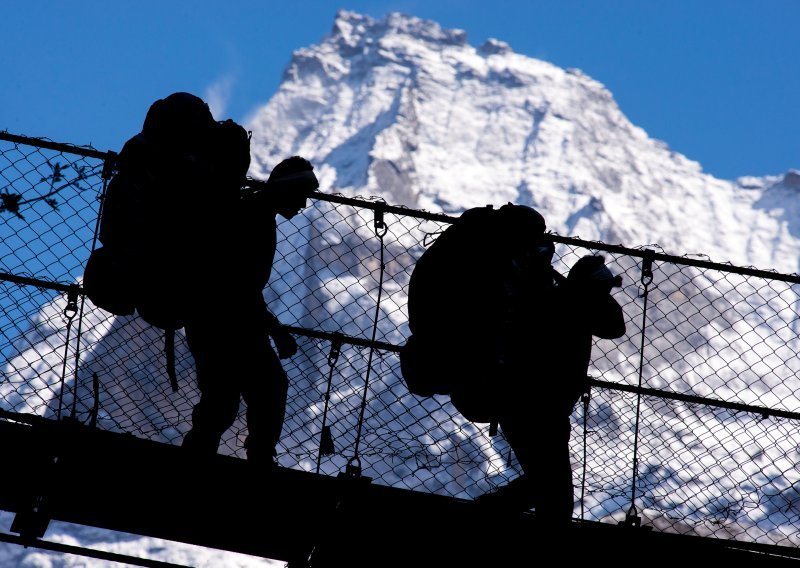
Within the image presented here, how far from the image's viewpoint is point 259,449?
4254 millimetres

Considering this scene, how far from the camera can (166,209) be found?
13.5ft

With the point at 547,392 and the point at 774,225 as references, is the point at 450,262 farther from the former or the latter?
Result: the point at 774,225

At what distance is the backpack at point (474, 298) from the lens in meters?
4.00

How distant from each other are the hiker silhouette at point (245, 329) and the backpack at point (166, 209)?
0.09 m

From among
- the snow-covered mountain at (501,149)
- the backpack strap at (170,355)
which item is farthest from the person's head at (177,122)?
the snow-covered mountain at (501,149)

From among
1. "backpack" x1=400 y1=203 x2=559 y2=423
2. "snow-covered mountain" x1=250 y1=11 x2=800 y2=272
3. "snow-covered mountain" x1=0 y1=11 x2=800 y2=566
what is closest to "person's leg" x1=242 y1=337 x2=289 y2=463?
"backpack" x1=400 y1=203 x2=559 y2=423

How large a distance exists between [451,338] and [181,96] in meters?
1.44

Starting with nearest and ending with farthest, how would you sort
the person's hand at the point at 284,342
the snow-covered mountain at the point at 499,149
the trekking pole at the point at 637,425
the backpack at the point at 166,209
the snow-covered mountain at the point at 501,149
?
the backpack at the point at 166,209 → the trekking pole at the point at 637,425 → the person's hand at the point at 284,342 → the snow-covered mountain at the point at 499,149 → the snow-covered mountain at the point at 501,149

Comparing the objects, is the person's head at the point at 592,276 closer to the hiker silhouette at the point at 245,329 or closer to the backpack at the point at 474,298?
the backpack at the point at 474,298

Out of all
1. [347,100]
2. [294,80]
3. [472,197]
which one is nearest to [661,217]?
[472,197]

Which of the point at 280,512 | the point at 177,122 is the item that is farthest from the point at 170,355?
the point at 177,122

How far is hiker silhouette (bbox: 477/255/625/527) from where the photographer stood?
161 inches

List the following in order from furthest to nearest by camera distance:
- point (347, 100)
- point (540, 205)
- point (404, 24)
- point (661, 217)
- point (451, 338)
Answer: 1. point (404, 24)
2. point (347, 100)
3. point (661, 217)
4. point (540, 205)
5. point (451, 338)

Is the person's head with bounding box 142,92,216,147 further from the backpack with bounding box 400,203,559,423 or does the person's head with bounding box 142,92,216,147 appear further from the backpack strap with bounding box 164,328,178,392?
the backpack with bounding box 400,203,559,423
